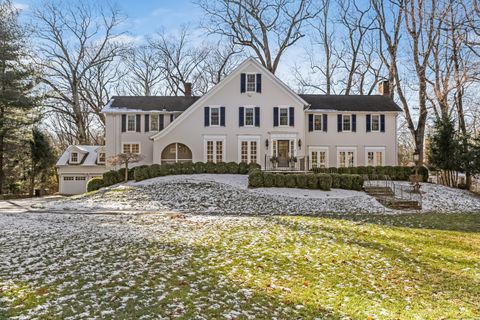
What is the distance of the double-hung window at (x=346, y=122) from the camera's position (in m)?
26.2

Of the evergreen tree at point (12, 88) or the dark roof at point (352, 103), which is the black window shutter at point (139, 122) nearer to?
the evergreen tree at point (12, 88)

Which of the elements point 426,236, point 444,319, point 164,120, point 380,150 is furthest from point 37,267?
point 380,150

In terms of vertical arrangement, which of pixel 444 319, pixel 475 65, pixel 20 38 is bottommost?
pixel 444 319

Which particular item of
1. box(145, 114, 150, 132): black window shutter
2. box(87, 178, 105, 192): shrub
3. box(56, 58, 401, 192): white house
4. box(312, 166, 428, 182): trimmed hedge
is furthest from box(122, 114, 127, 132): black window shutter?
box(312, 166, 428, 182): trimmed hedge

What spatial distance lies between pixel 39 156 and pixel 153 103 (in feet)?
36.7

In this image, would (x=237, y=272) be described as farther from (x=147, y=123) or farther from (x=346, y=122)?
(x=346, y=122)

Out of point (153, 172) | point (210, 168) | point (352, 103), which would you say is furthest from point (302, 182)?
point (352, 103)

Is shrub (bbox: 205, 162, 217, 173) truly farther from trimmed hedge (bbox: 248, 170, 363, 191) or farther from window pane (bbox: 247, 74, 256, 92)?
window pane (bbox: 247, 74, 256, 92)

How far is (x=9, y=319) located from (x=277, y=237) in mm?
6202

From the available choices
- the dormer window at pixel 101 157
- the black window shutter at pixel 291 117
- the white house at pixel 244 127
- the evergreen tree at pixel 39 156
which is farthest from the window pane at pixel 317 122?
the evergreen tree at pixel 39 156

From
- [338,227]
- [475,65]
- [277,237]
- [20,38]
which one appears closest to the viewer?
[277,237]

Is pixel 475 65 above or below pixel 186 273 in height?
above

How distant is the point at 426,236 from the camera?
9539 millimetres

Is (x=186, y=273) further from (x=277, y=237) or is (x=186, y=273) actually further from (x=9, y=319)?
(x=277, y=237)
